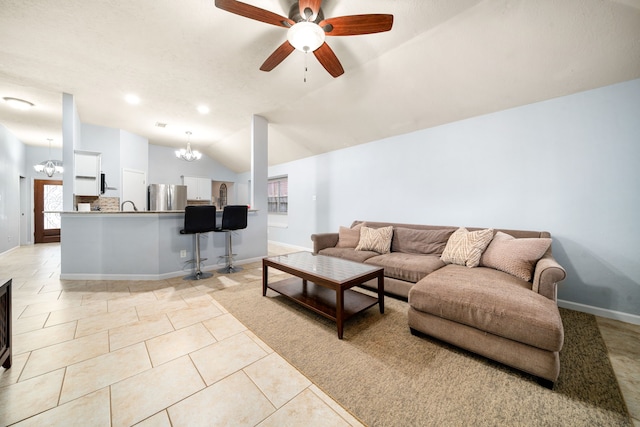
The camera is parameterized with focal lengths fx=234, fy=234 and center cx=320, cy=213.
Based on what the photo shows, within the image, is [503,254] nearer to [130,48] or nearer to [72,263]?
[130,48]

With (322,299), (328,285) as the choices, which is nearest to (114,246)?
(322,299)

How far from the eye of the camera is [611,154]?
2.36m

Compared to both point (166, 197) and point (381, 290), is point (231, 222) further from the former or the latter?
point (166, 197)

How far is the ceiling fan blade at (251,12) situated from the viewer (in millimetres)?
1613

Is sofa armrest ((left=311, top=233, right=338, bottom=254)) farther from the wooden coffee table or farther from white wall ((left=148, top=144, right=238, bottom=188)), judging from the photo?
white wall ((left=148, top=144, right=238, bottom=188))

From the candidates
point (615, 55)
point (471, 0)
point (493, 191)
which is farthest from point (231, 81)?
point (615, 55)

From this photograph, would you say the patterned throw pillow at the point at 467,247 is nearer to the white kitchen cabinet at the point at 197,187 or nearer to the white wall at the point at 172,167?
the white kitchen cabinet at the point at 197,187

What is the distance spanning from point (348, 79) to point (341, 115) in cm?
79

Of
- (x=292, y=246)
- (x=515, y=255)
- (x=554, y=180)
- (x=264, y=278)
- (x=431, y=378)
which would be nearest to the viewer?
(x=431, y=378)

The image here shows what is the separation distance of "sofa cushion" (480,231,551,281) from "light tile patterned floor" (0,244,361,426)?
2.05m

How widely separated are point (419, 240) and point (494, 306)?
1.77m

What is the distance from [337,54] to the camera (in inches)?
105

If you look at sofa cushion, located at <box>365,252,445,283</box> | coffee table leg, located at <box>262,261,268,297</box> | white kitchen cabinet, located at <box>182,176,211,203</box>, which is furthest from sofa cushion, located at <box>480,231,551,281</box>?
white kitchen cabinet, located at <box>182,176,211,203</box>

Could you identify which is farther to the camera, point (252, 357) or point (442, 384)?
point (252, 357)
